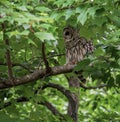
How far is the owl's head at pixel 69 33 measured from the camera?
2.77 m

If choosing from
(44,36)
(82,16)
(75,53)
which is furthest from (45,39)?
(75,53)

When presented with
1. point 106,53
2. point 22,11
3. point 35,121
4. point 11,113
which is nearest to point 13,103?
point 11,113

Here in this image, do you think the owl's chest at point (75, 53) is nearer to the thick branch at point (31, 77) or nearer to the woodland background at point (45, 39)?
the woodland background at point (45, 39)

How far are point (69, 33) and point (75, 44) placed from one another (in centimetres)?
10

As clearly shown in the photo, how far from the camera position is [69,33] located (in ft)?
9.12

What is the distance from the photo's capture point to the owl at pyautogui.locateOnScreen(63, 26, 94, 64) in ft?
→ 9.02

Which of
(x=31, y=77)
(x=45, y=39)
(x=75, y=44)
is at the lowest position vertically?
(x=31, y=77)

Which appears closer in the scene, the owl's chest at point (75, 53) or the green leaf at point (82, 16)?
the green leaf at point (82, 16)

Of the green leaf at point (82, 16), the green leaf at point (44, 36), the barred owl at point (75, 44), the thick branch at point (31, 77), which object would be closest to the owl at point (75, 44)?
the barred owl at point (75, 44)

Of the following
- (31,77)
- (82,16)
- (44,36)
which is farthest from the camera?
(31,77)

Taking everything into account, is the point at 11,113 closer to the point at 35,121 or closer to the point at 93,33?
the point at 35,121

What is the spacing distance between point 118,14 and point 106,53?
40cm

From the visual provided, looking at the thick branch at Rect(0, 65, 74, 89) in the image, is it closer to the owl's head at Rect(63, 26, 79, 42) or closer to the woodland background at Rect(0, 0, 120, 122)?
the woodland background at Rect(0, 0, 120, 122)

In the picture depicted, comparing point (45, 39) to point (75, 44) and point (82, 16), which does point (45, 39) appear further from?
point (75, 44)
